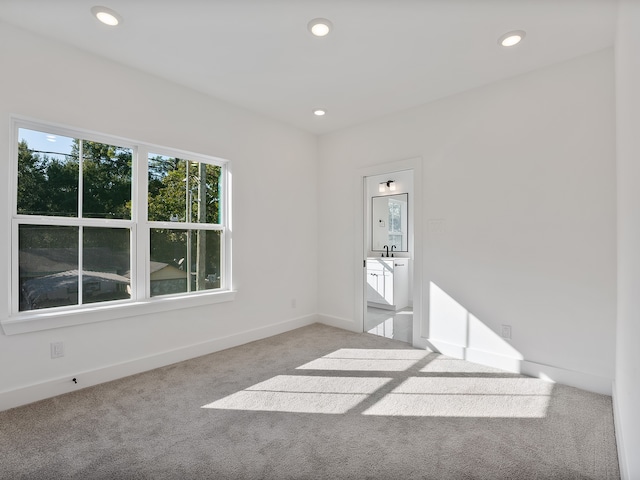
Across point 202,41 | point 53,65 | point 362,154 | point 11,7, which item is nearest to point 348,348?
point 362,154

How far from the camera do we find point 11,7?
206 centimetres

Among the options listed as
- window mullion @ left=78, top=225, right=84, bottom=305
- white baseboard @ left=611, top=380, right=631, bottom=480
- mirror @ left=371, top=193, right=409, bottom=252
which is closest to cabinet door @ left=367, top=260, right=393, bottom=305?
mirror @ left=371, top=193, right=409, bottom=252

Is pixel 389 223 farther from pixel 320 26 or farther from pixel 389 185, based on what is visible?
pixel 320 26

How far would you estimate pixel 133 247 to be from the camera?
2.87m

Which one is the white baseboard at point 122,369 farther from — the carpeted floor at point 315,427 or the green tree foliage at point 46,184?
the green tree foliage at point 46,184

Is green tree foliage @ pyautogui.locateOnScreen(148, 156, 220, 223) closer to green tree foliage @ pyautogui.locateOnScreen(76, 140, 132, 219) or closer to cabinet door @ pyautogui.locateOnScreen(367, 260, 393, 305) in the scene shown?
green tree foliage @ pyautogui.locateOnScreen(76, 140, 132, 219)

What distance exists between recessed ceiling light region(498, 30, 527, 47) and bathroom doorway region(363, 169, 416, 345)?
2651 mm

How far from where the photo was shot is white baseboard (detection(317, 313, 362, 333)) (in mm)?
4143

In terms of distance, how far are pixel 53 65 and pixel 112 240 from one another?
140 cm

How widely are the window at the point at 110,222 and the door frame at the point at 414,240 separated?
5.45ft

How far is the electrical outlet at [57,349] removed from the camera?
7.86ft

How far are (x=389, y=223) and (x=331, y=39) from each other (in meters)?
4.02

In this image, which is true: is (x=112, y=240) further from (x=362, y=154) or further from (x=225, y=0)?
(x=362, y=154)

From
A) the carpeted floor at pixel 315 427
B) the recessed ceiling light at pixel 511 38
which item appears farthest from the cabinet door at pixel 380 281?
the recessed ceiling light at pixel 511 38
